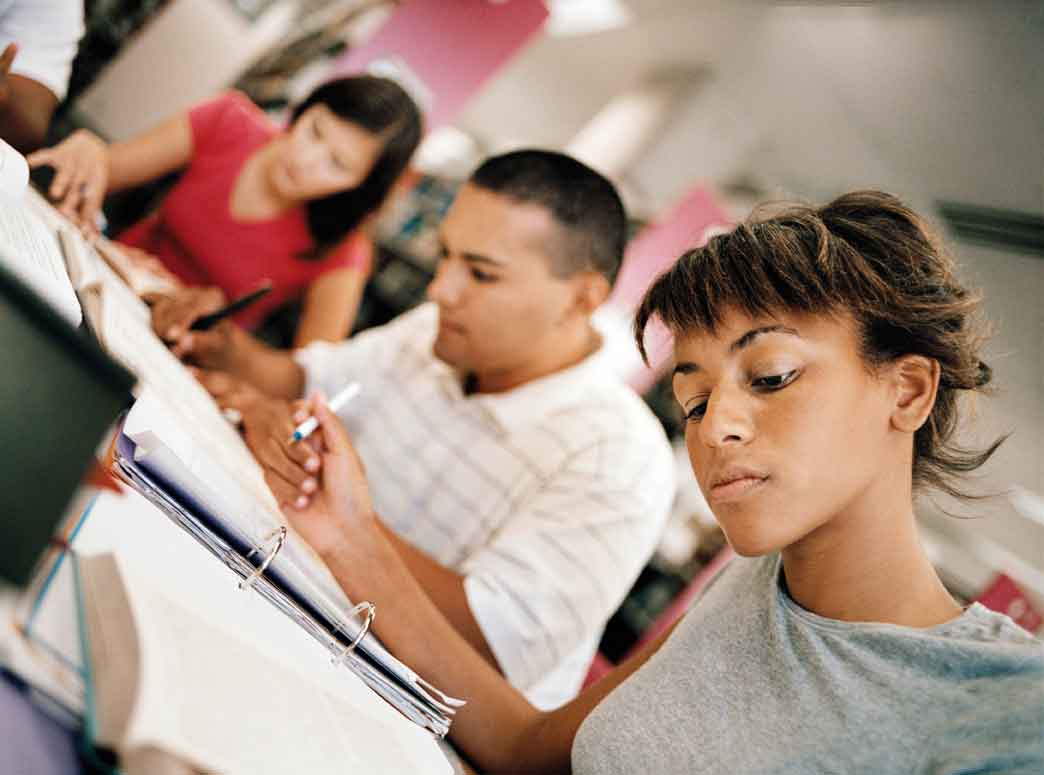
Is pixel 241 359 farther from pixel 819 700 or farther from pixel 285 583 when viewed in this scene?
pixel 819 700

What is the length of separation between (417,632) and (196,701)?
1.42ft

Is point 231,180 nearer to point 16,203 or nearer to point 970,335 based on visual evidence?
point 16,203

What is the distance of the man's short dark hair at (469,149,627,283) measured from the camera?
4.98ft

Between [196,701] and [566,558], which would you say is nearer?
[196,701]

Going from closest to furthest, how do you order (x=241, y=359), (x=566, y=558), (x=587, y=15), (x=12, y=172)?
1. (x=12, y=172)
2. (x=566, y=558)
3. (x=241, y=359)
4. (x=587, y=15)

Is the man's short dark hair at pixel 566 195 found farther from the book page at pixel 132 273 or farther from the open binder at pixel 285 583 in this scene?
the open binder at pixel 285 583

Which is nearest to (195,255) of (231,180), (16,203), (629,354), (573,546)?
(231,180)

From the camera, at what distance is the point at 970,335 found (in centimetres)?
79

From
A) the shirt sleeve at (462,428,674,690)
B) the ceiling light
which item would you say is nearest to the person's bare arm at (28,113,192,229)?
the shirt sleeve at (462,428,674,690)

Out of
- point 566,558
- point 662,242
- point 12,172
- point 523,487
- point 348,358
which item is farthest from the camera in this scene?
point 662,242

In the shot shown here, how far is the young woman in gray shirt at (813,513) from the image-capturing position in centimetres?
66

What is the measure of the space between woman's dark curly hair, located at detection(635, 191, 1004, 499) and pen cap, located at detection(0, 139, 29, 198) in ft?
2.78

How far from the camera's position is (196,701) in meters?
0.43

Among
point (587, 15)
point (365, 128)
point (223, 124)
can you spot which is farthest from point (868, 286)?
point (587, 15)
